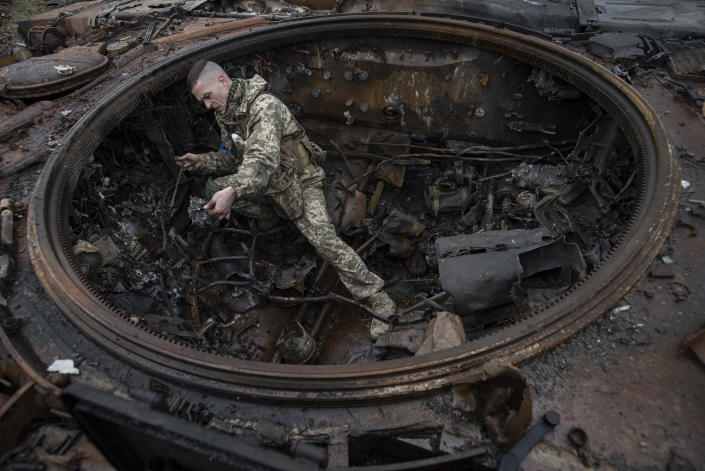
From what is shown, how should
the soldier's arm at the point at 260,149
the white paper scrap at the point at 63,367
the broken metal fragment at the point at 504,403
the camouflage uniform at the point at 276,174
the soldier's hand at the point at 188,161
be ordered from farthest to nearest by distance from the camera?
1. the soldier's hand at the point at 188,161
2. the camouflage uniform at the point at 276,174
3. the soldier's arm at the point at 260,149
4. the white paper scrap at the point at 63,367
5. the broken metal fragment at the point at 504,403

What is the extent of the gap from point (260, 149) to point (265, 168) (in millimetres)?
146

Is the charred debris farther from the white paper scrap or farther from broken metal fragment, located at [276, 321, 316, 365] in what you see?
the white paper scrap

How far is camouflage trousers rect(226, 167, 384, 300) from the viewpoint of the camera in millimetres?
3887

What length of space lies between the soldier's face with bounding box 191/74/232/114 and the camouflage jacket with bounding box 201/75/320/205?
0.05 metres

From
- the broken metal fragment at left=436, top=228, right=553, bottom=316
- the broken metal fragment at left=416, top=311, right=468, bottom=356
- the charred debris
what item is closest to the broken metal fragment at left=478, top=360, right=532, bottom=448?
the broken metal fragment at left=416, top=311, right=468, bottom=356

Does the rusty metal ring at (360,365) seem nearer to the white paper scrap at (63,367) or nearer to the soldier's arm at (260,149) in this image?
the white paper scrap at (63,367)

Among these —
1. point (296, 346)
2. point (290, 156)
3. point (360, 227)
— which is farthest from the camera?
point (360, 227)

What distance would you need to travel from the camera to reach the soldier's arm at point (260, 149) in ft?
10.2

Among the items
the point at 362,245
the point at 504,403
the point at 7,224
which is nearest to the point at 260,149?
the point at 362,245

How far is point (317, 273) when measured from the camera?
4.25 metres

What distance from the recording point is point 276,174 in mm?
3652

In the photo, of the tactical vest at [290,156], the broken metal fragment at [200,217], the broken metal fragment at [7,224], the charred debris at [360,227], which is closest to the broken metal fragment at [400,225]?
the charred debris at [360,227]

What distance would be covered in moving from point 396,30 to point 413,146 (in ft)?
4.14

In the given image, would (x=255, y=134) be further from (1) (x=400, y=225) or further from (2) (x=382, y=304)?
(2) (x=382, y=304)
